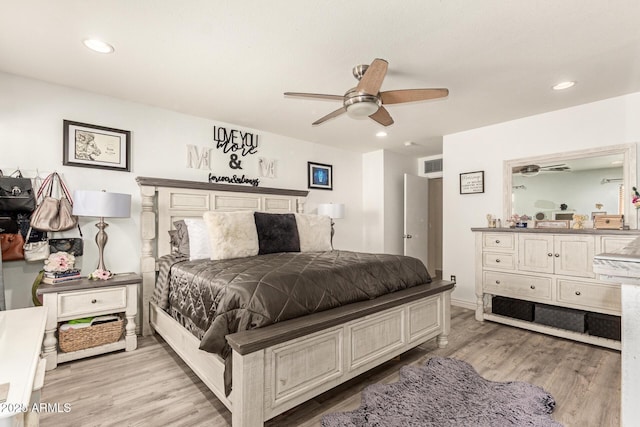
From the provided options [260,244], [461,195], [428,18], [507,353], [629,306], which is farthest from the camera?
[461,195]

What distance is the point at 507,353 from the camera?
2.71 meters

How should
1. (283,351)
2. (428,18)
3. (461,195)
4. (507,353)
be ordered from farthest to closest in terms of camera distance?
(461,195), (507,353), (428,18), (283,351)

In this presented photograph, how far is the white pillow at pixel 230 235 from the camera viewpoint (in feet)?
8.93

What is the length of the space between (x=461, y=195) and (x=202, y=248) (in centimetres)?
346

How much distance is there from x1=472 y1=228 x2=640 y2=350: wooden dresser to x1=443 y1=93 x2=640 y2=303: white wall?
555 millimetres

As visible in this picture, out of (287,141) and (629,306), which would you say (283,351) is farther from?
(287,141)

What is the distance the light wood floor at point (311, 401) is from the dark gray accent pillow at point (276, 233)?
4.12 ft

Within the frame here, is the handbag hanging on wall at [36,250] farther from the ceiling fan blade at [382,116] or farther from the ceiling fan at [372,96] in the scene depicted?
the ceiling fan blade at [382,116]

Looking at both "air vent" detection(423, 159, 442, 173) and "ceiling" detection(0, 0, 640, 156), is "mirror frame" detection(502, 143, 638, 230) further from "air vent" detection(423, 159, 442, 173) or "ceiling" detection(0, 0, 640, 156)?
"air vent" detection(423, 159, 442, 173)

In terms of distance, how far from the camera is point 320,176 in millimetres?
4852

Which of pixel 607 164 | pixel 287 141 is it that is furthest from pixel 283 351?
pixel 607 164

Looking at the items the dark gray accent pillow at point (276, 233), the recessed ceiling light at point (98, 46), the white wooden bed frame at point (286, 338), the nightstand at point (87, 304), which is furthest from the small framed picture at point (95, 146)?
the dark gray accent pillow at point (276, 233)

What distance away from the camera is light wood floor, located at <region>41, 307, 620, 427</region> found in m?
1.81

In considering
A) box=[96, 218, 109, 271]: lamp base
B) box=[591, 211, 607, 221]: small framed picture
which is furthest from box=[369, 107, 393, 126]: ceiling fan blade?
box=[96, 218, 109, 271]: lamp base
